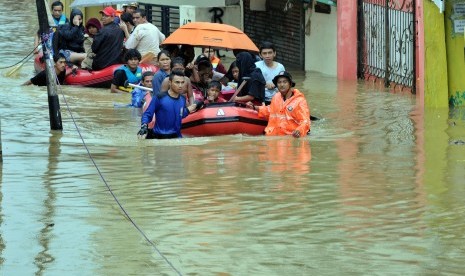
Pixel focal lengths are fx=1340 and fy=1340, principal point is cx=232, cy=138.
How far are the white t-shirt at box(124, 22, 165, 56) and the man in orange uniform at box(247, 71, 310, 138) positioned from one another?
25.0 ft

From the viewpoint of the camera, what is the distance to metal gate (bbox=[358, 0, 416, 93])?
76.4 ft

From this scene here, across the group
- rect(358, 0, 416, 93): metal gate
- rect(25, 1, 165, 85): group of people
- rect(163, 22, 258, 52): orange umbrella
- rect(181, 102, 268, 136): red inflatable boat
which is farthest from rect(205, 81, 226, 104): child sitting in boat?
rect(25, 1, 165, 85): group of people

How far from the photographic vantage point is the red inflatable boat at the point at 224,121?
17.6 m

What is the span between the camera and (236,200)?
12523 millimetres

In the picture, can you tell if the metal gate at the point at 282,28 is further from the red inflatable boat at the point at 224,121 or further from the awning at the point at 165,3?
the red inflatable boat at the point at 224,121

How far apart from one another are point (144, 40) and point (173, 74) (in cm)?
817

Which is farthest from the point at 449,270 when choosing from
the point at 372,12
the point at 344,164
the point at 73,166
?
the point at 372,12

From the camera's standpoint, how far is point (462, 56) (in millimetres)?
20281

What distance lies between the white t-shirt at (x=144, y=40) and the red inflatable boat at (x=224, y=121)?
698 centimetres

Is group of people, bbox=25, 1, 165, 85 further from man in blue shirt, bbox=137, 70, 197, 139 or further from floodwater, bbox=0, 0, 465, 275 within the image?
man in blue shirt, bbox=137, 70, 197, 139

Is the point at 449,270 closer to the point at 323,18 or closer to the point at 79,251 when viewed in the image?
the point at 79,251

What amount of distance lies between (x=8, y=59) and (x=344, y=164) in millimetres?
16711

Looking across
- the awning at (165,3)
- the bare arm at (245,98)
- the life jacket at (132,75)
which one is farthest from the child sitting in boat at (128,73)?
the bare arm at (245,98)

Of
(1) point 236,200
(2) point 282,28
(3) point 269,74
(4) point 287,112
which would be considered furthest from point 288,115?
(2) point 282,28
